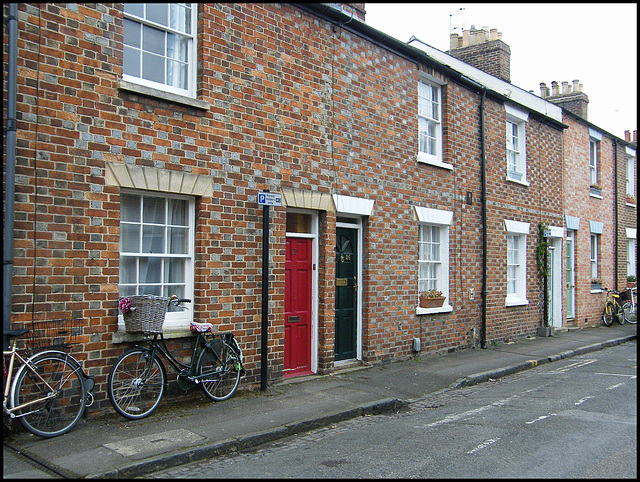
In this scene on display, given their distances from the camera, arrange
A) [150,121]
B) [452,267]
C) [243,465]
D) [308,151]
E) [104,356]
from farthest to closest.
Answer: [452,267] < [308,151] < [150,121] < [104,356] < [243,465]

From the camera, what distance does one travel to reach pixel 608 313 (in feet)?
63.1

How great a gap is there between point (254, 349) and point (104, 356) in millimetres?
2386

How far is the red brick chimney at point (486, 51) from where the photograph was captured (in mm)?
16391

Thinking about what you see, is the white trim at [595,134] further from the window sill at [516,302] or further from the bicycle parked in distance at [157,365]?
the bicycle parked in distance at [157,365]

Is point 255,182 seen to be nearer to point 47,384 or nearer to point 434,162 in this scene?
point 47,384

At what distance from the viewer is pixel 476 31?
1697 cm

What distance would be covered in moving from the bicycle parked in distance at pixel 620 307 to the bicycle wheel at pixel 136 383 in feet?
55.2

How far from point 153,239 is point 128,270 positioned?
1.75 ft

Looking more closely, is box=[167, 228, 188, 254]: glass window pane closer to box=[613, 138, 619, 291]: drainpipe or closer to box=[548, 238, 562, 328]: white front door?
box=[548, 238, 562, 328]: white front door

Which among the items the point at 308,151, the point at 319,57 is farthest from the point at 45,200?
the point at 319,57

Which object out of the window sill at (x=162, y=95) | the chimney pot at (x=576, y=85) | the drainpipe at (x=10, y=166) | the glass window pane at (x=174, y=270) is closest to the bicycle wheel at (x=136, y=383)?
the glass window pane at (x=174, y=270)

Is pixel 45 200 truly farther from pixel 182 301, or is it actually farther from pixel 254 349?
pixel 254 349

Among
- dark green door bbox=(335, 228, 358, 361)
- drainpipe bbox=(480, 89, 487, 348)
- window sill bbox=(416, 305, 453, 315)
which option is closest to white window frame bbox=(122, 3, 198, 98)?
dark green door bbox=(335, 228, 358, 361)

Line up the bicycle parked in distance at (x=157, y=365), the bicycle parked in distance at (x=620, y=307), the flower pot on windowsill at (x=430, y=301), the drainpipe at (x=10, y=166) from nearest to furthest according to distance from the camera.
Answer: the drainpipe at (x=10, y=166)
the bicycle parked in distance at (x=157, y=365)
the flower pot on windowsill at (x=430, y=301)
the bicycle parked in distance at (x=620, y=307)
